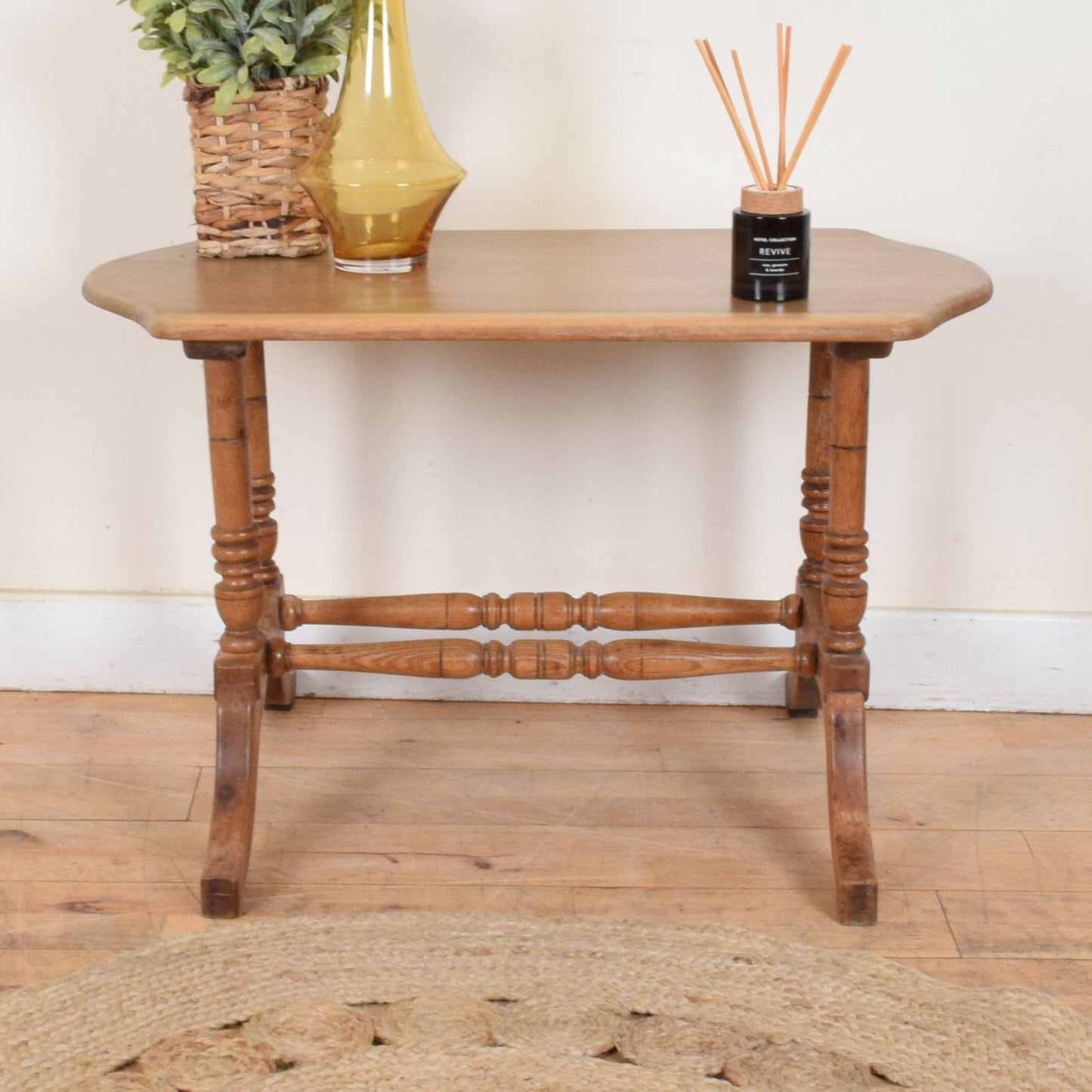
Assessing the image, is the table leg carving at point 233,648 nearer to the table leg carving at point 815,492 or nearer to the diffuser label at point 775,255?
the diffuser label at point 775,255

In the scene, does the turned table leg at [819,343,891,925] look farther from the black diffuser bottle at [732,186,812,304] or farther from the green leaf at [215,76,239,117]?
the green leaf at [215,76,239,117]

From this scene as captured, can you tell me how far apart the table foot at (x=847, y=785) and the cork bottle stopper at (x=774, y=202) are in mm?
608

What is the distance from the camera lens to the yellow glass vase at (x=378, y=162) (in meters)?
1.62

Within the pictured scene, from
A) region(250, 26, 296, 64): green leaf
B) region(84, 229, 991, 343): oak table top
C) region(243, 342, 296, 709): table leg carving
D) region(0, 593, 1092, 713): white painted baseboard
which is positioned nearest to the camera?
region(84, 229, 991, 343): oak table top

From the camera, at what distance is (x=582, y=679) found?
7.45ft

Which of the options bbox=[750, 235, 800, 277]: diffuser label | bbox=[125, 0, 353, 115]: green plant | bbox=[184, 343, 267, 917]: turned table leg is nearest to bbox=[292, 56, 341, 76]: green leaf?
bbox=[125, 0, 353, 115]: green plant

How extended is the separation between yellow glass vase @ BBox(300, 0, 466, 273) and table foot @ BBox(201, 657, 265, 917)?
1.75ft

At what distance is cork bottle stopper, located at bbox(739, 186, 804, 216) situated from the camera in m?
1.45

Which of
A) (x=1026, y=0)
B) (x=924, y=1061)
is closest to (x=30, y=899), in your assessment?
(x=924, y=1061)

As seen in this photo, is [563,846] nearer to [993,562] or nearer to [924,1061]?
[924,1061]

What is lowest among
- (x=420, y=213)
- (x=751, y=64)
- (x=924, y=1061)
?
(x=924, y=1061)

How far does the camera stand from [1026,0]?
1945 millimetres

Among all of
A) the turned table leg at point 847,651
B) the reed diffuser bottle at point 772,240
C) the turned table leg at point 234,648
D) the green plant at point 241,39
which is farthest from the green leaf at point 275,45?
the turned table leg at point 847,651

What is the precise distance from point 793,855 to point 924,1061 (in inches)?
16.1
